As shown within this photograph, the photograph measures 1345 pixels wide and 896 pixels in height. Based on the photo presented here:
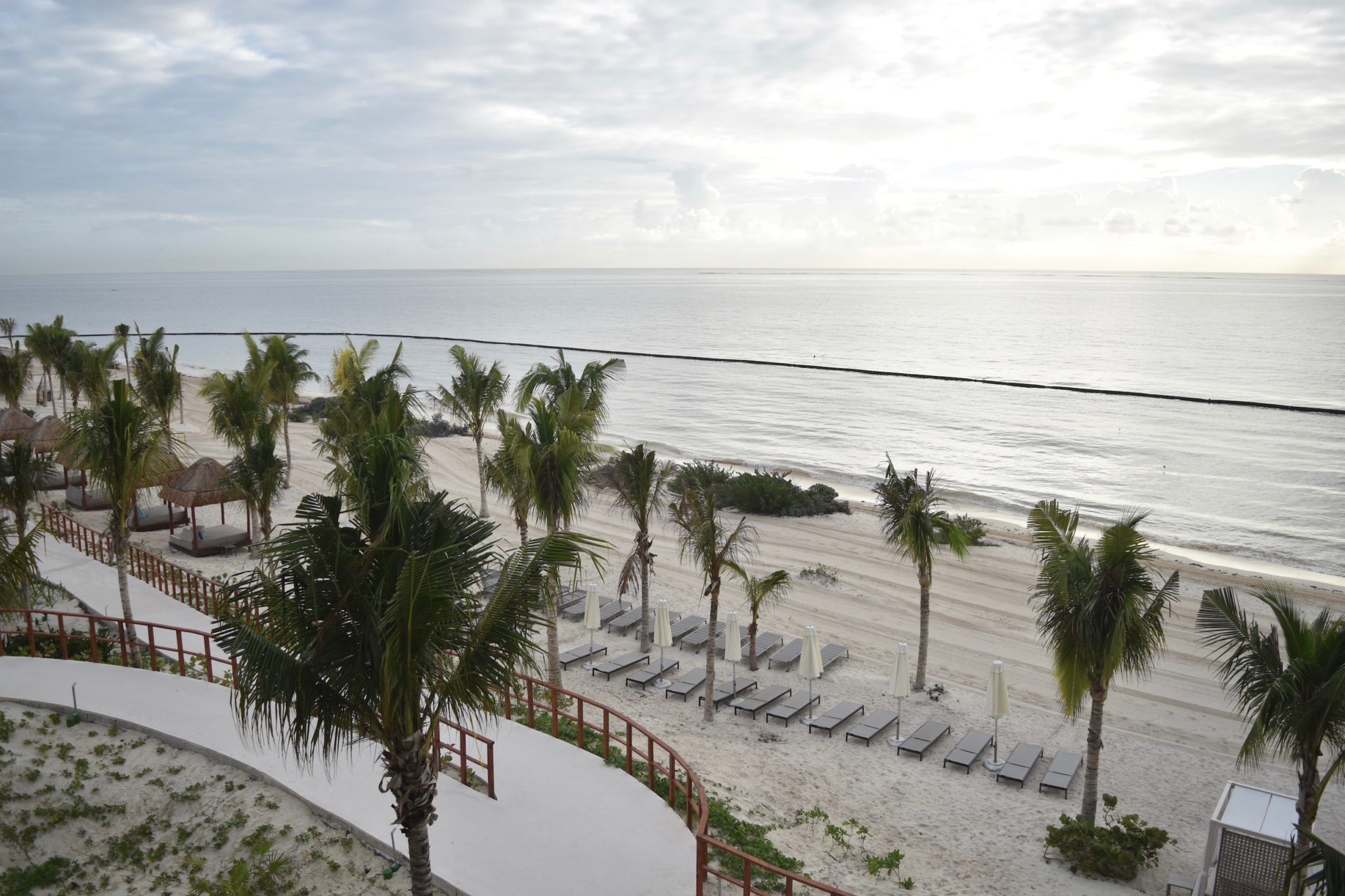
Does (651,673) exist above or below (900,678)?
below

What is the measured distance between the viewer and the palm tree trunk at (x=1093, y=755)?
1147 cm

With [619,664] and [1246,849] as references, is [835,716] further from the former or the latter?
[1246,849]

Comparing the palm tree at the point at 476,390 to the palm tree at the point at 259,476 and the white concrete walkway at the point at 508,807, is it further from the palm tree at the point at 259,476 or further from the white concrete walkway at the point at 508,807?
the white concrete walkway at the point at 508,807

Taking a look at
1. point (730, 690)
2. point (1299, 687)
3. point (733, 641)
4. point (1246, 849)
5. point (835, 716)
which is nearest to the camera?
point (1299, 687)

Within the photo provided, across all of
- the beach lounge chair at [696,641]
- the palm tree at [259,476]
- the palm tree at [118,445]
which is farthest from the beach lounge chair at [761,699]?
the palm tree at [259,476]

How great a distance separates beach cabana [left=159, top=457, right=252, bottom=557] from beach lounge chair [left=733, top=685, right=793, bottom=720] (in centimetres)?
1283

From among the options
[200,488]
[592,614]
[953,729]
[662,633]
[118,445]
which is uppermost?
[118,445]

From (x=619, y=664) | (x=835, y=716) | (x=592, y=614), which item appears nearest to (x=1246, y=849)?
(x=835, y=716)

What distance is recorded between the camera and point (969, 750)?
1400 cm

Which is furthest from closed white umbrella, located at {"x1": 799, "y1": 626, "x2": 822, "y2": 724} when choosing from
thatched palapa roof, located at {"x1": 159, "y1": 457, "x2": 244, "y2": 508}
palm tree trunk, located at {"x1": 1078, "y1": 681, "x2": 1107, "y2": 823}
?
thatched palapa roof, located at {"x1": 159, "y1": 457, "x2": 244, "y2": 508}

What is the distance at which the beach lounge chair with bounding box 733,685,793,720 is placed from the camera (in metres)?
15.4

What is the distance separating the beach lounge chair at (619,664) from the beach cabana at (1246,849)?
31.8 feet

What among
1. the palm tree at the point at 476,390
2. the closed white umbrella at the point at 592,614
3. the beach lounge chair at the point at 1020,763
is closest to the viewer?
the beach lounge chair at the point at 1020,763

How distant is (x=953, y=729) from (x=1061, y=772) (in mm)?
2094
